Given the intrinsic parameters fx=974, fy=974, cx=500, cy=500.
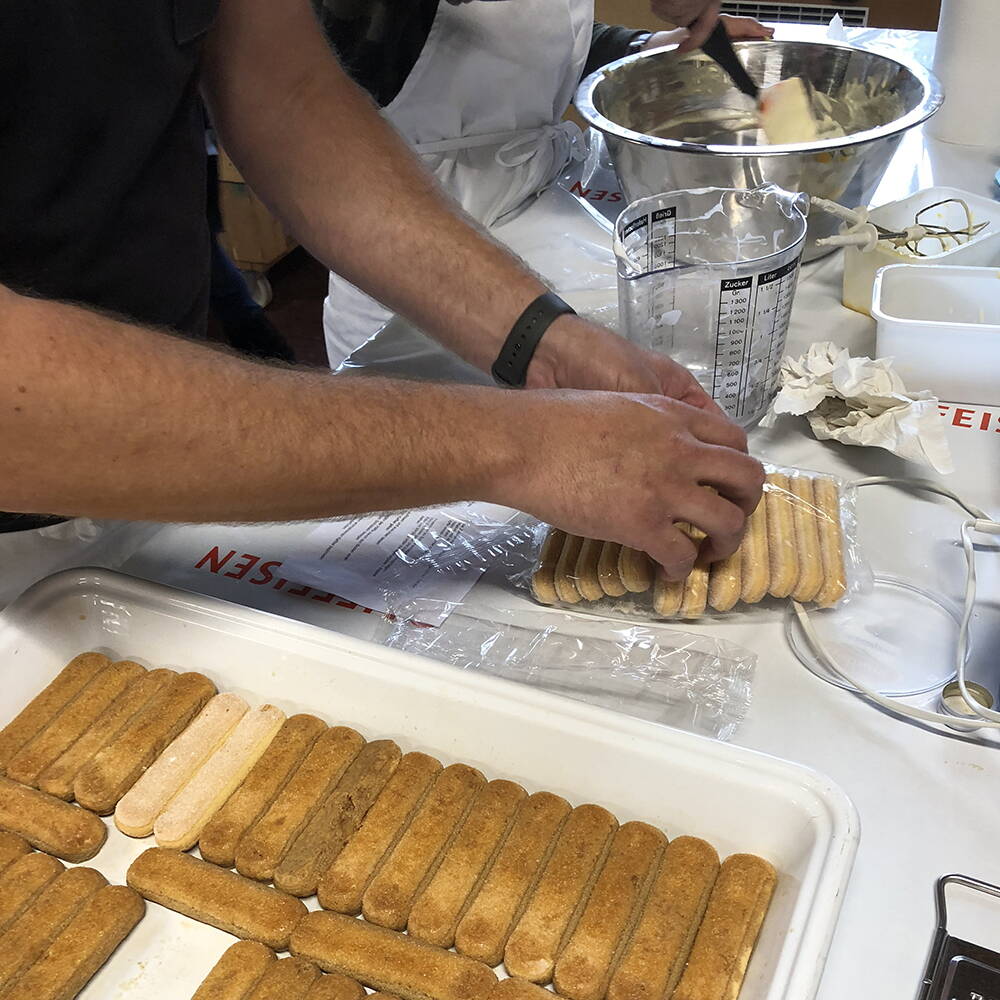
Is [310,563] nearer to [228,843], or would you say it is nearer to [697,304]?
[228,843]

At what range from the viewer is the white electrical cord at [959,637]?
0.72 m

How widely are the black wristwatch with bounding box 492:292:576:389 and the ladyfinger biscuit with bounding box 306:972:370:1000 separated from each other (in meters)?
0.56

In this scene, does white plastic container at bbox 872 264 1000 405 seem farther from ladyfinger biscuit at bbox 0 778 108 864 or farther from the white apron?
ladyfinger biscuit at bbox 0 778 108 864

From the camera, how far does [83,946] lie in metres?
0.67

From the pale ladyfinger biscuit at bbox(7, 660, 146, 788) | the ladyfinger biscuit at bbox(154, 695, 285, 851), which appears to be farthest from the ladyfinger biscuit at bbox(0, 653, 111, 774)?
the ladyfinger biscuit at bbox(154, 695, 285, 851)

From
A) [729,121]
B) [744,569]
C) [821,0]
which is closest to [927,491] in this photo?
[744,569]

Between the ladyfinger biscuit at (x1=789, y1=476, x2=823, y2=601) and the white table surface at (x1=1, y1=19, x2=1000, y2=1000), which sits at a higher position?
the ladyfinger biscuit at (x1=789, y1=476, x2=823, y2=601)

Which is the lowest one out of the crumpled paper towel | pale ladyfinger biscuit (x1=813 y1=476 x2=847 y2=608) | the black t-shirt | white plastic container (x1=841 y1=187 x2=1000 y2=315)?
pale ladyfinger biscuit (x1=813 y1=476 x2=847 y2=608)

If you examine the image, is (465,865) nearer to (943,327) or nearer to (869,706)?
(869,706)

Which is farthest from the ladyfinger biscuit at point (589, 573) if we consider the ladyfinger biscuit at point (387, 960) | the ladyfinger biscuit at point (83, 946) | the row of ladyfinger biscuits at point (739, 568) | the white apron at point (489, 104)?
the white apron at point (489, 104)

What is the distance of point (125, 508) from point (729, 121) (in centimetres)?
105

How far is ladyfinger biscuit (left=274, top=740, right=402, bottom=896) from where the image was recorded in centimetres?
71

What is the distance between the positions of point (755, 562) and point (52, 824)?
1.98 ft

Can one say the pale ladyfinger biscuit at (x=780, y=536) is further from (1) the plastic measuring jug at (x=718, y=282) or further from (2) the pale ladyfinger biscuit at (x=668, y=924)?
(2) the pale ladyfinger biscuit at (x=668, y=924)
